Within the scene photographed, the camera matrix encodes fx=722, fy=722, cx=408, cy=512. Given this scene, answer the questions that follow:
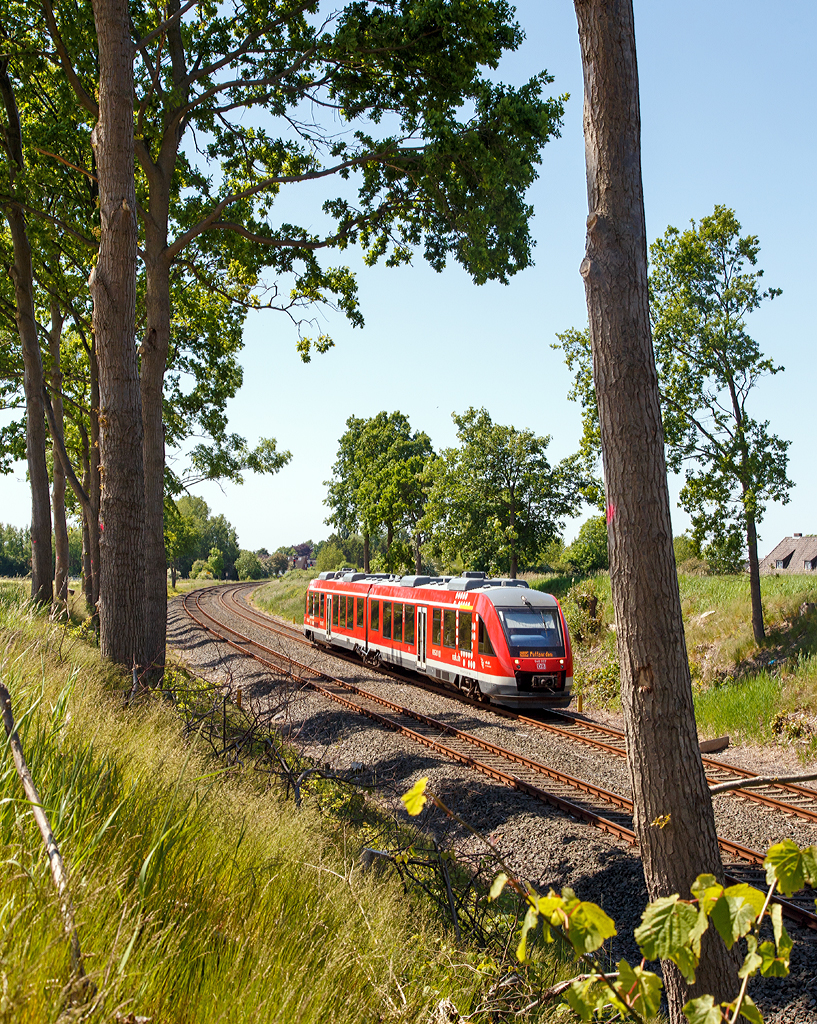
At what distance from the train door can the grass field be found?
13.5 m

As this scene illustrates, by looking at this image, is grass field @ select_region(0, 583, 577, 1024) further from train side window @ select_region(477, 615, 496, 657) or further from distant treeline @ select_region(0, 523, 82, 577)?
distant treeline @ select_region(0, 523, 82, 577)

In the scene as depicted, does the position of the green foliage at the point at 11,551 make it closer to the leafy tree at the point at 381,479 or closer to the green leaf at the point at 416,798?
the leafy tree at the point at 381,479

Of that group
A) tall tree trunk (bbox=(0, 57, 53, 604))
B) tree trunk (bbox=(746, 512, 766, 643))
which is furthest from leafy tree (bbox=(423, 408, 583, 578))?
tall tree trunk (bbox=(0, 57, 53, 604))

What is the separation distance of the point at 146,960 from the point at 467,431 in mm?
29822

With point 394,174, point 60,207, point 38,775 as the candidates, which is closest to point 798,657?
point 394,174

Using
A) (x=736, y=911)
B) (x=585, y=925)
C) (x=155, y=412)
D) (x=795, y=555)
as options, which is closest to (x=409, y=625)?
(x=155, y=412)

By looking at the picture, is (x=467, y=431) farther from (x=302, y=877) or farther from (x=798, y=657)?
(x=302, y=877)

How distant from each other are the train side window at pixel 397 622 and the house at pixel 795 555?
56.1m

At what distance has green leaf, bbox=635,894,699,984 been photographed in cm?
179

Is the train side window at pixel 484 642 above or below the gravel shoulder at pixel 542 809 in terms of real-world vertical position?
above

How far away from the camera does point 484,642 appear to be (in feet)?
50.9

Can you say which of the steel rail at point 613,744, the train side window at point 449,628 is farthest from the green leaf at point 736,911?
the train side window at point 449,628

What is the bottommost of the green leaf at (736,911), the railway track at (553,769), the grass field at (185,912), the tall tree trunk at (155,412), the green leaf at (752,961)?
the railway track at (553,769)

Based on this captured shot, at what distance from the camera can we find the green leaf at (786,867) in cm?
191
